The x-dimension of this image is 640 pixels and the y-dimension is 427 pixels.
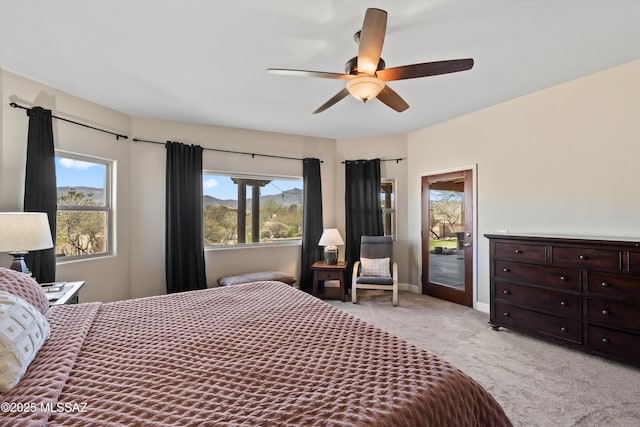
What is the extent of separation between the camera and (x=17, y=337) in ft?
3.44

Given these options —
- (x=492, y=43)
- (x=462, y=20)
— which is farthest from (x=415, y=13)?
(x=492, y=43)

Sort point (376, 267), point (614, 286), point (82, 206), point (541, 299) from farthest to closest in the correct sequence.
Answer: point (376, 267)
point (82, 206)
point (541, 299)
point (614, 286)

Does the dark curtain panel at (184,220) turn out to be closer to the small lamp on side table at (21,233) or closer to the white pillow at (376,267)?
the small lamp on side table at (21,233)

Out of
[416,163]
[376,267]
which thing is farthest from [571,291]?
[416,163]

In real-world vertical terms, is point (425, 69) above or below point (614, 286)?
above

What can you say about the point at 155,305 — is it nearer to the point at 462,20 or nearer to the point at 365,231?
the point at 462,20

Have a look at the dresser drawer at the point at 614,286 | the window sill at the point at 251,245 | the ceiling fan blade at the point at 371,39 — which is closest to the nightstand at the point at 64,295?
the window sill at the point at 251,245

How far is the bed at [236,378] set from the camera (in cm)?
82

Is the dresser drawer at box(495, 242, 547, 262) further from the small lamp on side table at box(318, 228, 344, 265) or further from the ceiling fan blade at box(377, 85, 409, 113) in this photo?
the small lamp on side table at box(318, 228, 344, 265)

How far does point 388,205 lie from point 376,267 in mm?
1216

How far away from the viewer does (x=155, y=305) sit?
1.85m

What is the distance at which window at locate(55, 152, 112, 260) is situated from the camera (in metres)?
3.28

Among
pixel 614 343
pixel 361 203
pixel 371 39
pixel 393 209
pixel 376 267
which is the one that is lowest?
pixel 614 343

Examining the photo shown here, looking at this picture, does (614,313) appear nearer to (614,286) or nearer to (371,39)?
(614,286)
